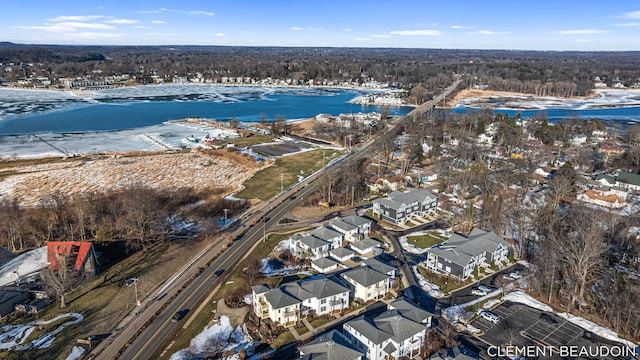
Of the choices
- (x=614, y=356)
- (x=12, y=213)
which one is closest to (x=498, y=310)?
(x=614, y=356)

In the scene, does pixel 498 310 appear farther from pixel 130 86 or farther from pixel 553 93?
pixel 130 86

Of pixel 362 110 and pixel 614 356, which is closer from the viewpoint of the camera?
pixel 614 356

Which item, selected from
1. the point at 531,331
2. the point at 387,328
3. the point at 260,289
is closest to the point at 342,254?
the point at 260,289

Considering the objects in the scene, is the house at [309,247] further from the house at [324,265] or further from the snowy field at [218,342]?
the snowy field at [218,342]

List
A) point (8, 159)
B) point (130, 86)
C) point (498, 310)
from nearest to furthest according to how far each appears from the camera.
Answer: point (498, 310) → point (8, 159) → point (130, 86)

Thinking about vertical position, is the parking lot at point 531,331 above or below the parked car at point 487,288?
below

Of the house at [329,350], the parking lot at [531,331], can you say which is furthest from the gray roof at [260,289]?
the parking lot at [531,331]
